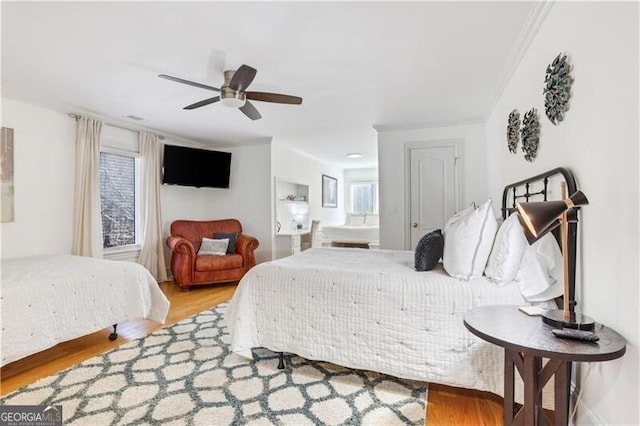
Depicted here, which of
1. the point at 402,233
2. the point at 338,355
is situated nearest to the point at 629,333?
the point at 338,355

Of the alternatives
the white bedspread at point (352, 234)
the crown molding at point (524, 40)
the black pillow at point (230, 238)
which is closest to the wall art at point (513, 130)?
the crown molding at point (524, 40)

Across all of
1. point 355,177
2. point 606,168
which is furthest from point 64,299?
point 355,177

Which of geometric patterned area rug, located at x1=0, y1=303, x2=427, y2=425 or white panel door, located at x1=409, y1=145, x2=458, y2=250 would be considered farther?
white panel door, located at x1=409, y1=145, x2=458, y2=250

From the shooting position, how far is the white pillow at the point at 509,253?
1814mm

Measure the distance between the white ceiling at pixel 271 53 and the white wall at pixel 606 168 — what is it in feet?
2.35

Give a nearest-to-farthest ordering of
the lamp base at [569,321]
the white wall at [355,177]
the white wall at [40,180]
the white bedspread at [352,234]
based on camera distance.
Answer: the lamp base at [569,321]
the white wall at [40,180]
the white bedspread at [352,234]
the white wall at [355,177]

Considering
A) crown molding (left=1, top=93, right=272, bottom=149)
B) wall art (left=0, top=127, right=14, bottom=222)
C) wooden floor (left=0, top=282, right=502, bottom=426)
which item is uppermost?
crown molding (left=1, top=93, right=272, bottom=149)

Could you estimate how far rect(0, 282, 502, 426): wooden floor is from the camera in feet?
5.82

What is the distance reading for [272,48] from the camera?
8.04ft

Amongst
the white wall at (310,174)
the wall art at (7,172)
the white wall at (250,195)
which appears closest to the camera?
the wall art at (7,172)

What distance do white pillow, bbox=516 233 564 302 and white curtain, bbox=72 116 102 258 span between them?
4.49 m

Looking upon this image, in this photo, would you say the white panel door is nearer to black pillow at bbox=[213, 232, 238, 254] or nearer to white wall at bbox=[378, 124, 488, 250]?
white wall at bbox=[378, 124, 488, 250]

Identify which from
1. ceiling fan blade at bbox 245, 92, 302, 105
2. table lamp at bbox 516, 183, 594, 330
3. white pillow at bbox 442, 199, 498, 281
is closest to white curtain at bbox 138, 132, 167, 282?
ceiling fan blade at bbox 245, 92, 302, 105

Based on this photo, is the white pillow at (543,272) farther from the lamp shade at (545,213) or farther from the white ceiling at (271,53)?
the white ceiling at (271,53)
